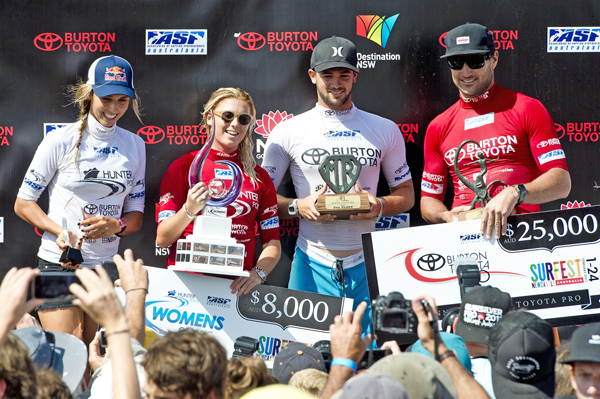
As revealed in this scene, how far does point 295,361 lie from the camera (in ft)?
→ 9.50

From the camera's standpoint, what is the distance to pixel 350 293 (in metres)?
4.53

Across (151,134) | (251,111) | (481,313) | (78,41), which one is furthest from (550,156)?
(78,41)

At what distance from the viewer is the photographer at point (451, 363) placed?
7.61 feet

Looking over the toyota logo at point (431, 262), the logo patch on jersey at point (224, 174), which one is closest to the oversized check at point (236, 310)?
the toyota logo at point (431, 262)

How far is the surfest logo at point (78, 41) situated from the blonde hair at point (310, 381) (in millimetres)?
3396

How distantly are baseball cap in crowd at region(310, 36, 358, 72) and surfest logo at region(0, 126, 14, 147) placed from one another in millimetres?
2381

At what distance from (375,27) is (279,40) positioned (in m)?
0.73

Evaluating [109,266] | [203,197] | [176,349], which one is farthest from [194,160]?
[176,349]

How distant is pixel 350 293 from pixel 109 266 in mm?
1801

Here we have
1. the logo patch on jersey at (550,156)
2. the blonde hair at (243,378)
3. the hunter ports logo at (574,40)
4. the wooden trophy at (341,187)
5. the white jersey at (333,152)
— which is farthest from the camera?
the hunter ports logo at (574,40)

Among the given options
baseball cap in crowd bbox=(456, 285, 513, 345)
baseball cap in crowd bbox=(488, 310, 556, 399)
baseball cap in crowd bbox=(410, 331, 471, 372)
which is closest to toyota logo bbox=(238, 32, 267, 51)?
baseball cap in crowd bbox=(456, 285, 513, 345)

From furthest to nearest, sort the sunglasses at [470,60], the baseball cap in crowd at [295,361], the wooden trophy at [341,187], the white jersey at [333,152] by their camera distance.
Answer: the white jersey at [333,152]
the sunglasses at [470,60]
the wooden trophy at [341,187]
the baseball cap in crowd at [295,361]

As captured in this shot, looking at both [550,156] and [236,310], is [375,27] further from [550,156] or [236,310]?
[236,310]

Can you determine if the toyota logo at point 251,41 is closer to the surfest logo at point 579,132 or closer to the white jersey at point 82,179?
the white jersey at point 82,179
